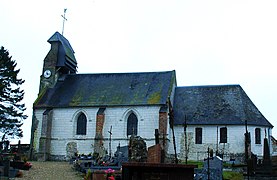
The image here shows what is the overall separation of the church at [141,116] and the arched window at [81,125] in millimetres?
74

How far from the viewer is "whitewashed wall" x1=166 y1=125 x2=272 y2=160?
32812 millimetres

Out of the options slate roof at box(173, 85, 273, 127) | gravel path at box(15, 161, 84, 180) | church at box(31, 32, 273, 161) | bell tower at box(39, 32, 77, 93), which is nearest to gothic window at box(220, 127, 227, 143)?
church at box(31, 32, 273, 161)

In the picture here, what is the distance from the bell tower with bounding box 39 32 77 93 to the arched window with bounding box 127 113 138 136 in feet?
30.5

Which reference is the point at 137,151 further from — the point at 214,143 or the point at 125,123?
the point at 125,123

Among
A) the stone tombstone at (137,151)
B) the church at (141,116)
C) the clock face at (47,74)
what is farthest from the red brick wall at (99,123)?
the stone tombstone at (137,151)

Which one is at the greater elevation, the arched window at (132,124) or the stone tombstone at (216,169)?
the arched window at (132,124)

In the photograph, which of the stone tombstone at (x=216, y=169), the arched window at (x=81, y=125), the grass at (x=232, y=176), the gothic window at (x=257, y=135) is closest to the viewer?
the stone tombstone at (x=216, y=169)

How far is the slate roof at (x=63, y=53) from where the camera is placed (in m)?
40.1

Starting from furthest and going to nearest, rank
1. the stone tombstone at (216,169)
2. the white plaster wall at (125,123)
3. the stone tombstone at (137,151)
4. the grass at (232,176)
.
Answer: the white plaster wall at (125,123) → the grass at (232,176) → the stone tombstone at (137,151) → the stone tombstone at (216,169)

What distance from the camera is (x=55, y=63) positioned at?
3994 centimetres

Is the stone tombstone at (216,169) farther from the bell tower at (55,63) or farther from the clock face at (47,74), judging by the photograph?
the clock face at (47,74)

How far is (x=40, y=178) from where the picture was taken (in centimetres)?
2066

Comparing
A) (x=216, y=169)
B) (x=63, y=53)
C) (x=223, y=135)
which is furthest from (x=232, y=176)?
(x=63, y=53)

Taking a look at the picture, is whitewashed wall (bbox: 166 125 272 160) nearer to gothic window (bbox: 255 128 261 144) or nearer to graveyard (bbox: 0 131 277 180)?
gothic window (bbox: 255 128 261 144)
